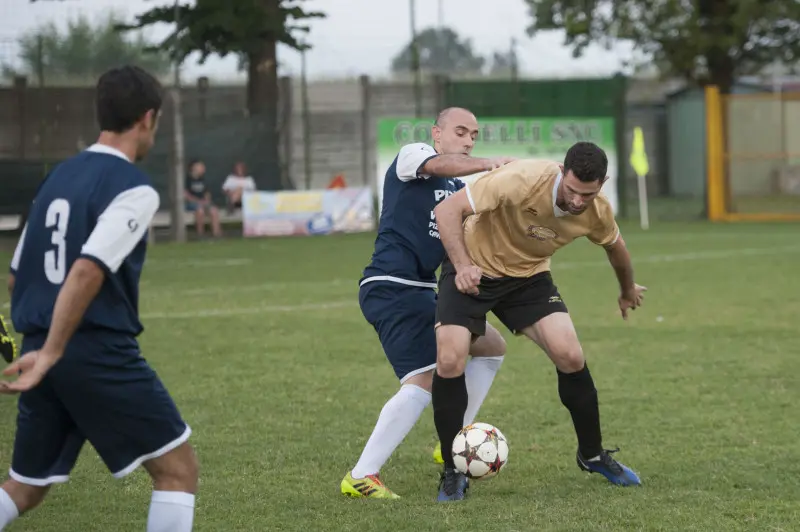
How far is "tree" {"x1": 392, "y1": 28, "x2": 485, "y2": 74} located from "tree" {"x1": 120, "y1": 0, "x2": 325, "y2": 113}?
251 inches

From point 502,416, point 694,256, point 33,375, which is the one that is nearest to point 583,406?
point 502,416

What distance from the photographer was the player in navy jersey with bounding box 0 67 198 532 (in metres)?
3.86

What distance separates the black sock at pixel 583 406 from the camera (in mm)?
5895

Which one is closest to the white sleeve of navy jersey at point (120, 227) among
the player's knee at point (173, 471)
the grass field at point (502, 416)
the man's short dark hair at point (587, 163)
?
the player's knee at point (173, 471)

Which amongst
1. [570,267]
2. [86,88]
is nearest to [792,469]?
[570,267]

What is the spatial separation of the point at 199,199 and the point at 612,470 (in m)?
17.5

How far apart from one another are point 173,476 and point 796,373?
594 centimetres

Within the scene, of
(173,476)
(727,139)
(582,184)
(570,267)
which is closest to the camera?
(173,476)

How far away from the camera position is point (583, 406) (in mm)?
5910

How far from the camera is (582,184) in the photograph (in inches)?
212

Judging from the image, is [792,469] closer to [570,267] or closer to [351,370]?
[351,370]

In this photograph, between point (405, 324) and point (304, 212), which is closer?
point (405, 324)

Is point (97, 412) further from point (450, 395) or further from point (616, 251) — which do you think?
point (616, 251)

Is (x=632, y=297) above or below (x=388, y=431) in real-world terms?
above
